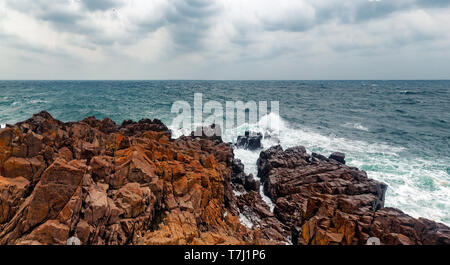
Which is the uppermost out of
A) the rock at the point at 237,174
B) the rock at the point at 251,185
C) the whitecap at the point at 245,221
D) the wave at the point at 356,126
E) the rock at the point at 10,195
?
the rock at the point at 10,195

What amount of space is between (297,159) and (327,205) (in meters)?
8.01

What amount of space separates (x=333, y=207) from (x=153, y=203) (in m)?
7.11

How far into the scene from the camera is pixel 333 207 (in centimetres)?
946

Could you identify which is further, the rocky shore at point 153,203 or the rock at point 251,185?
the rock at point 251,185

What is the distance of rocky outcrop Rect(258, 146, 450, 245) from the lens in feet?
25.6

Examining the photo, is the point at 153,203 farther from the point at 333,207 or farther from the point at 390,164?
the point at 390,164

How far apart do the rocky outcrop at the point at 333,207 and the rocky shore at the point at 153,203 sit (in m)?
0.04

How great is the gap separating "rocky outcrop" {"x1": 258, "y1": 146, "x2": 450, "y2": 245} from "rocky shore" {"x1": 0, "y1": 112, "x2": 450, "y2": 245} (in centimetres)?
4

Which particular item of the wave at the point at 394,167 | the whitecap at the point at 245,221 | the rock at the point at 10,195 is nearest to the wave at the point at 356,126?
the wave at the point at 394,167

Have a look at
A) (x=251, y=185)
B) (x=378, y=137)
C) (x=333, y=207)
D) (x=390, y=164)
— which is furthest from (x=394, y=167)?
(x=333, y=207)

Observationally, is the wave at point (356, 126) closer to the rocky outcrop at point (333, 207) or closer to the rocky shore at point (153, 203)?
the rocky outcrop at point (333, 207)

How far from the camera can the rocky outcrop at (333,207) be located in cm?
780

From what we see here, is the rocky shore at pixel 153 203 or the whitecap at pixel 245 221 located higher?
the rocky shore at pixel 153 203

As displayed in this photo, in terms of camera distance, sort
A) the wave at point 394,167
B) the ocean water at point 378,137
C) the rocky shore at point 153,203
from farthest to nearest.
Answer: the ocean water at point 378,137, the wave at point 394,167, the rocky shore at point 153,203
